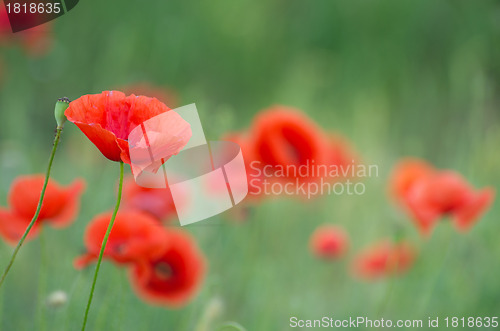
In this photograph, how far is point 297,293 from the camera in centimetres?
131

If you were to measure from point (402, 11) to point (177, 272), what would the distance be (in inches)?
96.9

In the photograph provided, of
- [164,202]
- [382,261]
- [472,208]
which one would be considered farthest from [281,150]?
[382,261]

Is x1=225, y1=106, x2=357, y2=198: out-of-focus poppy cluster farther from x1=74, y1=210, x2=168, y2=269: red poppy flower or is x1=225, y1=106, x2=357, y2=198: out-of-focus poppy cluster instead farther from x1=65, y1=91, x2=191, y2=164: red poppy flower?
x1=65, y1=91, x2=191, y2=164: red poppy flower

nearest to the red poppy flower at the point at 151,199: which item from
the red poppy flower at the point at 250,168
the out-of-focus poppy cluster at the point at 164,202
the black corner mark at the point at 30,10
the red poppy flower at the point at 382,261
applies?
the out-of-focus poppy cluster at the point at 164,202

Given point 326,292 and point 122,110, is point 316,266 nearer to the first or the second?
point 326,292

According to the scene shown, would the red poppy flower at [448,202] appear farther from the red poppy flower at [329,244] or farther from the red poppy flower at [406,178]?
the red poppy flower at [329,244]

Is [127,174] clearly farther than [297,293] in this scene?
No

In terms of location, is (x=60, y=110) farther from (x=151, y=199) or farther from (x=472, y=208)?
(x=472, y=208)

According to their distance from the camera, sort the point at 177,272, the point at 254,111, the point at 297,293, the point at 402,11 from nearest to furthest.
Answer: the point at 177,272, the point at 297,293, the point at 254,111, the point at 402,11

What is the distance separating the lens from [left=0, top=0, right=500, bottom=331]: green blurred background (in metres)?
1.10

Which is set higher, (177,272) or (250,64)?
(177,272)

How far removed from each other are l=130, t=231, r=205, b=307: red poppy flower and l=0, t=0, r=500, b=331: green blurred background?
→ 44 mm

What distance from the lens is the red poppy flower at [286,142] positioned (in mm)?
795

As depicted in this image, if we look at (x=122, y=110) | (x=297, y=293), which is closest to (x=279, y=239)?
(x=297, y=293)
